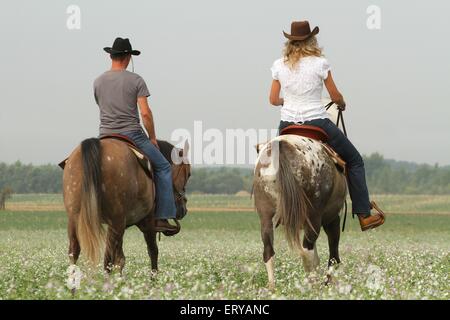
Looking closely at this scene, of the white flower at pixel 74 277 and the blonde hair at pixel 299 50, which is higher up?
the blonde hair at pixel 299 50

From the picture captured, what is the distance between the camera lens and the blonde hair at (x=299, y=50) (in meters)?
11.6

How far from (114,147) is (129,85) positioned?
1.06 m

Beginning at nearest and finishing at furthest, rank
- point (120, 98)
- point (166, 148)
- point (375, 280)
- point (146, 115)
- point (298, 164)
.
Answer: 1. point (298, 164)
2. point (375, 280)
3. point (120, 98)
4. point (146, 115)
5. point (166, 148)

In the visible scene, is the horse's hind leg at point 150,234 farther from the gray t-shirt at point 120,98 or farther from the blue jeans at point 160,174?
the gray t-shirt at point 120,98

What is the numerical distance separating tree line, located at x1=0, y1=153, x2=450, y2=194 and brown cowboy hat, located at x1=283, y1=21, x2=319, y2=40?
75.4 metres

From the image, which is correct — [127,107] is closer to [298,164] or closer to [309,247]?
[298,164]

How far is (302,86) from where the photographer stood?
1147 centimetres

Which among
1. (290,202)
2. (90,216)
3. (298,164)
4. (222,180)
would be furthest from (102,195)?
(222,180)

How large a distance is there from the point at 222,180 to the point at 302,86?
91431 mm

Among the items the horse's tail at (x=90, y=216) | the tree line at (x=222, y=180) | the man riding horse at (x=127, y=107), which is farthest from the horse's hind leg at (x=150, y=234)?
the tree line at (x=222, y=180)

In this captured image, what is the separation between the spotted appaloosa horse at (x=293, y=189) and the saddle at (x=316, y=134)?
170 mm
